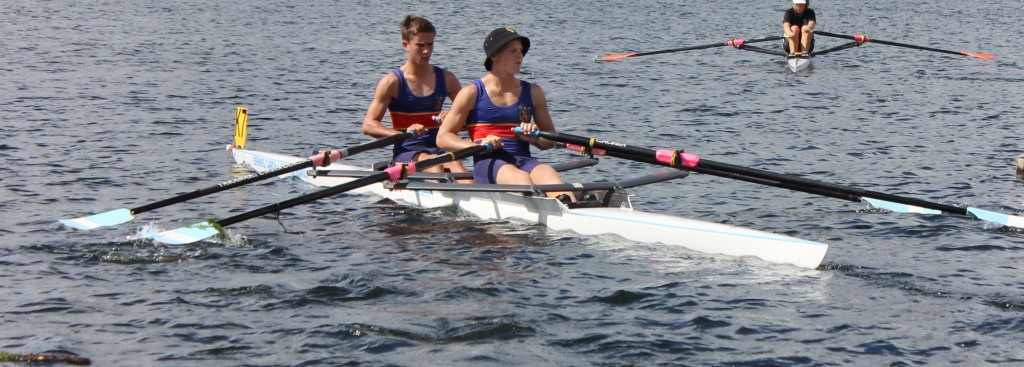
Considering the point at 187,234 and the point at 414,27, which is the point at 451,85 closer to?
the point at 414,27

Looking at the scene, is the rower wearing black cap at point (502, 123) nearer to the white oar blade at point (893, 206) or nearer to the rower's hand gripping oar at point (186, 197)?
the rower's hand gripping oar at point (186, 197)

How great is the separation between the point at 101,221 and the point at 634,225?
5138 millimetres

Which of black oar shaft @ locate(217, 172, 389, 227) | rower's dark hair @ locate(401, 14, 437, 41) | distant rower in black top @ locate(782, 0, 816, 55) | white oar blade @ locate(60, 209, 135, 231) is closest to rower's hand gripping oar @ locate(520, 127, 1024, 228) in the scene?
black oar shaft @ locate(217, 172, 389, 227)

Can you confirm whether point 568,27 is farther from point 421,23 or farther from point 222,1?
point 421,23

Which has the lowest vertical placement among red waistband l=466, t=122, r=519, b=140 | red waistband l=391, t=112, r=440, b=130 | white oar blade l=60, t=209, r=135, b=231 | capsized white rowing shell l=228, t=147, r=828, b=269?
white oar blade l=60, t=209, r=135, b=231

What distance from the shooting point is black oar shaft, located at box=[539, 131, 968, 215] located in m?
10.7

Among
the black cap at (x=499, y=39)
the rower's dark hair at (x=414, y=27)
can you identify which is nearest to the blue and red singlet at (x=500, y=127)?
the black cap at (x=499, y=39)

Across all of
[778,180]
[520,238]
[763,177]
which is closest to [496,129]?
[520,238]

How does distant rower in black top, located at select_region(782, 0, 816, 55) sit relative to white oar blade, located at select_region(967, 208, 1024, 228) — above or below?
above

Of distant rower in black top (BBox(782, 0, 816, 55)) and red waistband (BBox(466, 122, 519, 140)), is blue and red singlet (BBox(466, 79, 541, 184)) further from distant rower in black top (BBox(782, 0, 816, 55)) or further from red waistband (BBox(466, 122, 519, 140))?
distant rower in black top (BBox(782, 0, 816, 55))

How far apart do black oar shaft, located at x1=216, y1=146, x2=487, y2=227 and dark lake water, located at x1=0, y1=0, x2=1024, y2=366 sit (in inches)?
14.9

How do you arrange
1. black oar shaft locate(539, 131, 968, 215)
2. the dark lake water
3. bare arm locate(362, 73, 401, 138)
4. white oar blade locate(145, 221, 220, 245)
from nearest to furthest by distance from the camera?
the dark lake water → black oar shaft locate(539, 131, 968, 215) → white oar blade locate(145, 221, 220, 245) → bare arm locate(362, 73, 401, 138)

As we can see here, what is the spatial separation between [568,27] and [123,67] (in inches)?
686

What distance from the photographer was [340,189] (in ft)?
38.0
